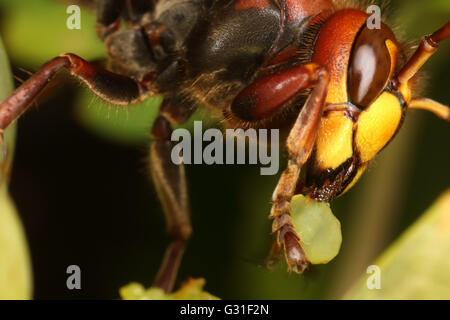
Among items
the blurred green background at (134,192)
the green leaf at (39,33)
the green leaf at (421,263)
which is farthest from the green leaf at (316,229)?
the green leaf at (39,33)

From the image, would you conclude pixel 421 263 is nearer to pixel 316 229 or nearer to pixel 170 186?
pixel 316 229

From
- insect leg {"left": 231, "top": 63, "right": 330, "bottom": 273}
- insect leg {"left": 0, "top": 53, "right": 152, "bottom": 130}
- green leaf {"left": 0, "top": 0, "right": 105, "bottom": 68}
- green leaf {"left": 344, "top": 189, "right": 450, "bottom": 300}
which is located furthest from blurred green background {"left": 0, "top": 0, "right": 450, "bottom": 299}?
insect leg {"left": 231, "top": 63, "right": 330, "bottom": 273}

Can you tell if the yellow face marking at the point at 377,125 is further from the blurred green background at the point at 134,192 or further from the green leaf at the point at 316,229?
the blurred green background at the point at 134,192

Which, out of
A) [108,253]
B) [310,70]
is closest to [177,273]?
[108,253]

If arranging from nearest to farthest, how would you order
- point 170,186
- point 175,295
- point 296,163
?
1. point 296,163
2. point 175,295
3. point 170,186

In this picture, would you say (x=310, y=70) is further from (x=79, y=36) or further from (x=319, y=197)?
(x=79, y=36)

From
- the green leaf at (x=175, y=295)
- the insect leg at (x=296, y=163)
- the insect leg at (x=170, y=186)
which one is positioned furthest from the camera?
the insect leg at (x=170, y=186)

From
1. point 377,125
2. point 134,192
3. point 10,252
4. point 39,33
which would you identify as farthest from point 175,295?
point 39,33
